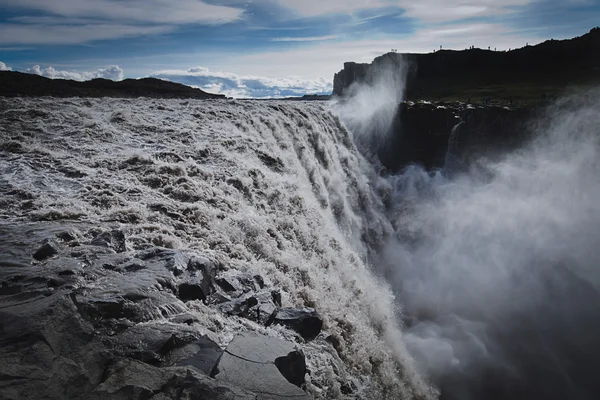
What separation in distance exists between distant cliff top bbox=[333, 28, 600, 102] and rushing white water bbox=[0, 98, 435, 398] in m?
47.2

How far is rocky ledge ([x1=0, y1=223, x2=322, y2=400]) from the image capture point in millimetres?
4152

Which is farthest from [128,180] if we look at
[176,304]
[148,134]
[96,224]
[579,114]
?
[579,114]

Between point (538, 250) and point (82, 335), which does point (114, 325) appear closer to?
point (82, 335)

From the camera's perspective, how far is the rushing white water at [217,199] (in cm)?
860

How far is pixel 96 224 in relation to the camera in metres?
8.30

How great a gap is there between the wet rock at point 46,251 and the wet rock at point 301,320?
4237 mm

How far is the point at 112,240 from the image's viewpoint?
754 centimetres

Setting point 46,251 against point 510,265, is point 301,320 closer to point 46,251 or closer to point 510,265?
point 46,251

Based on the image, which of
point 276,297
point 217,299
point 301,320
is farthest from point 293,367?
point 276,297

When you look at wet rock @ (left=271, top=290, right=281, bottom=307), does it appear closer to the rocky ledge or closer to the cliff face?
the rocky ledge

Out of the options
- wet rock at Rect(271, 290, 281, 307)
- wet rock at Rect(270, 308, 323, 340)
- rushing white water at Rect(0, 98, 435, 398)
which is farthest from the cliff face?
wet rock at Rect(270, 308, 323, 340)

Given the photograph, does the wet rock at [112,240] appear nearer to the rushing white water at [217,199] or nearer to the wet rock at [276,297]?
the rushing white water at [217,199]

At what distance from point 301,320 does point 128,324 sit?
10.1ft

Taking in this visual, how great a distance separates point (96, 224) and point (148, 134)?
7951 millimetres
